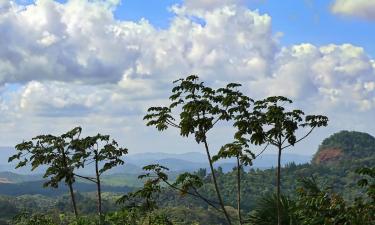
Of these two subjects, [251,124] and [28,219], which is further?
[28,219]

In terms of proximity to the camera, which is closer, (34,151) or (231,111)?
(231,111)

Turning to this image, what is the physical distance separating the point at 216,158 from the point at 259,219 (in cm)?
239

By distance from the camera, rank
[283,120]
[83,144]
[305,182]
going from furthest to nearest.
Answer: [83,144]
[283,120]
[305,182]

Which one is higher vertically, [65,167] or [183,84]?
[183,84]

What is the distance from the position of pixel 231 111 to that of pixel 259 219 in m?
3.58

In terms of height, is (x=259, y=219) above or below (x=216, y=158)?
below

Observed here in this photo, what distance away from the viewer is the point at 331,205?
1205 cm

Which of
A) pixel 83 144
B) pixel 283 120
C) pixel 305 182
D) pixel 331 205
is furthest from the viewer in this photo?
pixel 83 144

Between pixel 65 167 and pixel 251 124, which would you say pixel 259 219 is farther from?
pixel 65 167

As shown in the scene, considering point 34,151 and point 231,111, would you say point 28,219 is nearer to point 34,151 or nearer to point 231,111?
point 34,151

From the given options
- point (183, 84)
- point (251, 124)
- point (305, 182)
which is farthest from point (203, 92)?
point (305, 182)

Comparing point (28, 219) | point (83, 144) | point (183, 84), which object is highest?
point (183, 84)

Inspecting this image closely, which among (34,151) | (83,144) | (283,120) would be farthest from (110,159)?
(283,120)

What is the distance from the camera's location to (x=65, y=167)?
24.4 metres
